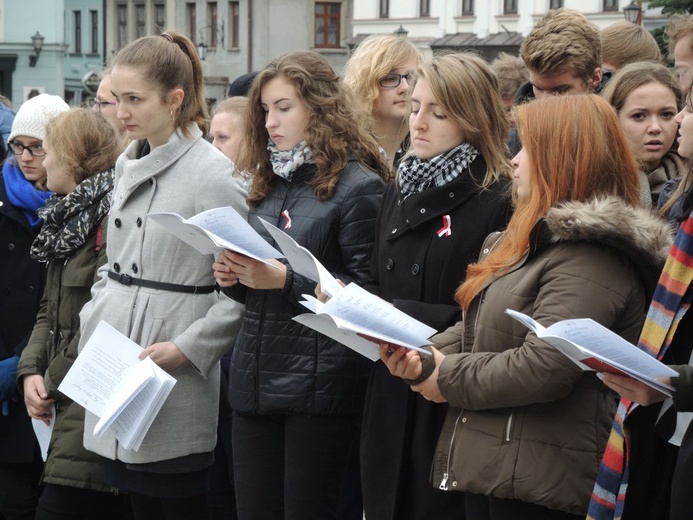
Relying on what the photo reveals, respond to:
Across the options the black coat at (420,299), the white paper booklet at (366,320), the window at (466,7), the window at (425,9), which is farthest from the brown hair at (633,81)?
the window at (425,9)

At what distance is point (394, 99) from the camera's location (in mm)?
5422

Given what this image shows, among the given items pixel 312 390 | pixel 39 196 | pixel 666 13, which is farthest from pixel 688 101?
pixel 666 13

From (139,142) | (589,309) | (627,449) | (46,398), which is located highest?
(139,142)

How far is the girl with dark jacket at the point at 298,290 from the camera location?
167 inches

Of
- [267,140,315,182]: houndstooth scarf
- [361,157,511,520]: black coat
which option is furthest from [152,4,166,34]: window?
[361,157,511,520]: black coat

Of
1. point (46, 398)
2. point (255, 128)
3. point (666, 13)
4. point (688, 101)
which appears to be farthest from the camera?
point (666, 13)

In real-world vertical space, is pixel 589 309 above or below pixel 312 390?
above

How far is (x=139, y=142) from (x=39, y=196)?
1016 mm

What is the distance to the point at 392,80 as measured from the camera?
5387 millimetres

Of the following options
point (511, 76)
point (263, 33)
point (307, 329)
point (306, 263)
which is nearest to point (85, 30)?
point (263, 33)

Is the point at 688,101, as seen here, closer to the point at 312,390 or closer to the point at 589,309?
the point at 589,309

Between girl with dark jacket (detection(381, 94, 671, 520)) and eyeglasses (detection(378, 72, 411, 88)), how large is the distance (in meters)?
1.84

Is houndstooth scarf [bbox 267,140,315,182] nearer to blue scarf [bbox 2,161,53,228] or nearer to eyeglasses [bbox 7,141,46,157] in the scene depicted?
blue scarf [bbox 2,161,53,228]

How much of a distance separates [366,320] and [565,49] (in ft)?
7.02
